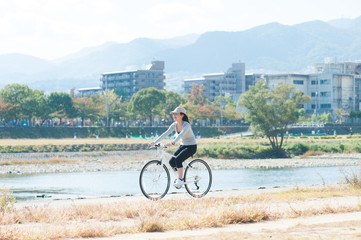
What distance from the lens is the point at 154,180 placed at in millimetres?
12516

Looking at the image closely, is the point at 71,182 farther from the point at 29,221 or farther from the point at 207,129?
the point at 207,129

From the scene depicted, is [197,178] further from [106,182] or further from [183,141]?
[106,182]

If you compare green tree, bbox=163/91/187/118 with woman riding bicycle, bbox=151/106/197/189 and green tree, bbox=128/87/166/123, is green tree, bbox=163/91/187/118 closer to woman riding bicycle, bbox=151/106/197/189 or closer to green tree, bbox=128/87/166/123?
green tree, bbox=128/87/166/123

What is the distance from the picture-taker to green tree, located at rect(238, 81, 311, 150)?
67062mm

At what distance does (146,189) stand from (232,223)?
3524 millimetres

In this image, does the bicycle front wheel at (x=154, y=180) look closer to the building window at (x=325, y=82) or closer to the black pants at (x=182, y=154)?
the black pants at (x=182, y=154)

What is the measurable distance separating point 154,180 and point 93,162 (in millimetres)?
44775

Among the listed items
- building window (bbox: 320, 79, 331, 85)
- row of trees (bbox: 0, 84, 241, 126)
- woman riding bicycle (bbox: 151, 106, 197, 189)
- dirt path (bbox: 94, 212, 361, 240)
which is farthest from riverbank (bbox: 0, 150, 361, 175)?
building window (bbox: 320, 79, 331, 85)

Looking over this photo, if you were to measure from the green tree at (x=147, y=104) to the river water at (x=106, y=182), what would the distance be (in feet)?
208

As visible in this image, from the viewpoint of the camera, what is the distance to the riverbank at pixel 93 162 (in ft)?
164

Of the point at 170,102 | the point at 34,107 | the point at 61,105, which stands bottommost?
the point at 34,107

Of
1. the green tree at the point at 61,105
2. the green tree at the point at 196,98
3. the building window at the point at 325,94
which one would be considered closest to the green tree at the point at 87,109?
the green tree at the point at 61,105

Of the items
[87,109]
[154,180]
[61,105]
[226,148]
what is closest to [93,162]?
[226,148]

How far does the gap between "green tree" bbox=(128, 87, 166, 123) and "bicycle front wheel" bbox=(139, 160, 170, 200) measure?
323 feet
